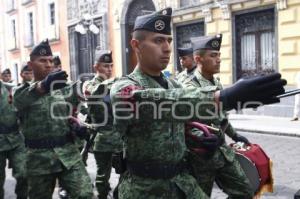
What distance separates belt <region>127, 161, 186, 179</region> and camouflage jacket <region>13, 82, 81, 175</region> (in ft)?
4.94

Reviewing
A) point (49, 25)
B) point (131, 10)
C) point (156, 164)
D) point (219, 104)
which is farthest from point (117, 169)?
point (49, 25)

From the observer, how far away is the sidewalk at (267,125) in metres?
10.3

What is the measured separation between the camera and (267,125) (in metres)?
11.5

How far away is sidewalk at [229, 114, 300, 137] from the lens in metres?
10.3

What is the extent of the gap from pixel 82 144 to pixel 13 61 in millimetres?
30299

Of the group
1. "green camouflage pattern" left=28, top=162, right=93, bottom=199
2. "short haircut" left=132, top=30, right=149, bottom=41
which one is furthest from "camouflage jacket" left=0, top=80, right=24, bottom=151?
"short haircut" left=132, top=30, right=149, bottom=41

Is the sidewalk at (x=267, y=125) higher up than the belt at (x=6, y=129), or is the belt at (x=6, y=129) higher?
the belt at (x=6, y=129)

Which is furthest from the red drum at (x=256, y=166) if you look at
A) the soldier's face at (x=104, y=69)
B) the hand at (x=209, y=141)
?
the soldier's face at (x=104, y=69)

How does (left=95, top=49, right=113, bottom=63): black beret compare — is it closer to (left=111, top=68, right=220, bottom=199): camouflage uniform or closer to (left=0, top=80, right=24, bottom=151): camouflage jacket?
(left=0, top=80, right=24, bottom=151): camouflage jacket

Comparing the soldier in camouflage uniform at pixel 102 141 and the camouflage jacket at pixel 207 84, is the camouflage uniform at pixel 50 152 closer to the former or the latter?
the soldier in camouflage uniform at pixel 102 141

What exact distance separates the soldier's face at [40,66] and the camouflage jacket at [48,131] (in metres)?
0.22

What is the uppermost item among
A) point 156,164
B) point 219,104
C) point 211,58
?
point 211,58

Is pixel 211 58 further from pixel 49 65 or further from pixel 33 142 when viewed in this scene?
pixel 33 142

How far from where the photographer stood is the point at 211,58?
170 inches
